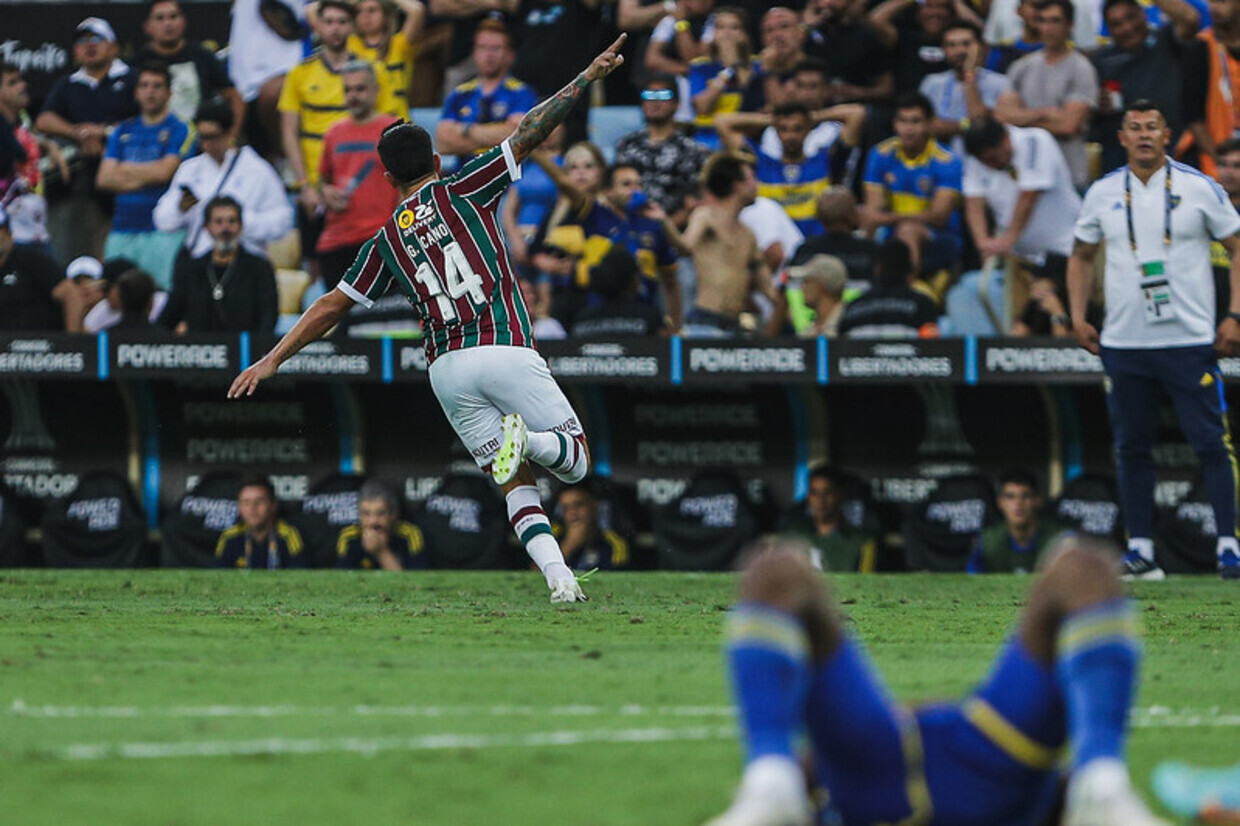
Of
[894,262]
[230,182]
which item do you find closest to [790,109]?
[894,262]

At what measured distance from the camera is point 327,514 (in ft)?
47.8

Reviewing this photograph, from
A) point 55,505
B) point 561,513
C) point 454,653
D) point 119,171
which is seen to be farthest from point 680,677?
point 119,171

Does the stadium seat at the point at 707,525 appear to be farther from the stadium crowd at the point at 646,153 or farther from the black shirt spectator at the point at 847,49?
the black shirt spectator at the point at 847,49

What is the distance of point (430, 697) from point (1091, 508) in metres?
8.22

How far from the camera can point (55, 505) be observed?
1520 centimetres

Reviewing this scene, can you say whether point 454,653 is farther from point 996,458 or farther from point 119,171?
point 119,171

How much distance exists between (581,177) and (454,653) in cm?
773

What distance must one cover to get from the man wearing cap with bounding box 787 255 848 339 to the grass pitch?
332 centimetres

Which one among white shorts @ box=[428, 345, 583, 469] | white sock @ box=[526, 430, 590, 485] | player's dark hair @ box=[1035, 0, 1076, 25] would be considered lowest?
white sock @ box=[526, 430, 590, 485]

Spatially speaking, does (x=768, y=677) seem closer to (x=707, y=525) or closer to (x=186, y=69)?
(x=707, y=525)

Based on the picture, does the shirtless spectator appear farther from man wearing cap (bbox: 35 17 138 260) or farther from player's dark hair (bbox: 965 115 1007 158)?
man wearing cap (bbox: 35 17 138 260)

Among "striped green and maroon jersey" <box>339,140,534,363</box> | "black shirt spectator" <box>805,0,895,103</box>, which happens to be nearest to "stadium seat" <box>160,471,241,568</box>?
"striped green and maroon jersey" <box>339,140,534,363</box>

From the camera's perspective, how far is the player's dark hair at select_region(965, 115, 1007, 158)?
14039 mm

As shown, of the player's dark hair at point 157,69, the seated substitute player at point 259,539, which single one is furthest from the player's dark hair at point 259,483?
the player's dark hair at point 157,69
